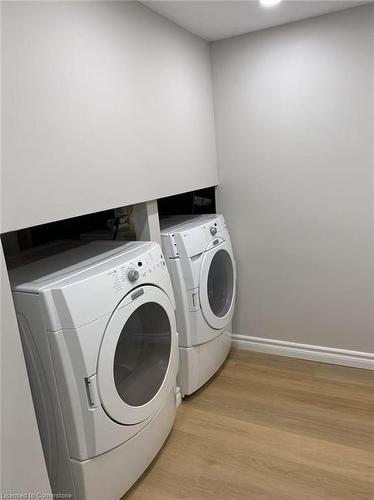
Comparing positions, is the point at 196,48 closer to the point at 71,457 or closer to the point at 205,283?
the point at 205,283

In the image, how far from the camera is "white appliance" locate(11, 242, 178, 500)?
1195 millimetres

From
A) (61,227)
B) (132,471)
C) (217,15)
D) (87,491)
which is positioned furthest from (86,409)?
(217,15)

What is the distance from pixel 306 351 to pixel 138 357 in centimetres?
127

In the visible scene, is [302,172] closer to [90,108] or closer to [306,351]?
[306,351]

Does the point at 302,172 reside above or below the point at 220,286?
above

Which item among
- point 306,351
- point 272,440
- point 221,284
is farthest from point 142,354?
point 306,351

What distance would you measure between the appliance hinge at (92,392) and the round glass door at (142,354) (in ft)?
0.40

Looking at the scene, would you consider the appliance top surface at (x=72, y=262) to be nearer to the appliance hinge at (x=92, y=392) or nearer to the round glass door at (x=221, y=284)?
the appliance hinge at (x=92, y=392)

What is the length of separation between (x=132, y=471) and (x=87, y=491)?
215 mm

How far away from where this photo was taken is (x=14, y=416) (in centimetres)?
108

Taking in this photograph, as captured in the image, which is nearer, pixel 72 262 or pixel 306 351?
pixel 72 262

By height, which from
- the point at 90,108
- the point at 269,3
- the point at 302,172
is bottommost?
the point at 302,172

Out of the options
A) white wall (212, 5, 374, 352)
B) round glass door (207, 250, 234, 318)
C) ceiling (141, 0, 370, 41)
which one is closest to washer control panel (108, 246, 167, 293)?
round glass door (207, 250, 234, 318)

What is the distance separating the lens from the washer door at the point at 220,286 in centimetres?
206
